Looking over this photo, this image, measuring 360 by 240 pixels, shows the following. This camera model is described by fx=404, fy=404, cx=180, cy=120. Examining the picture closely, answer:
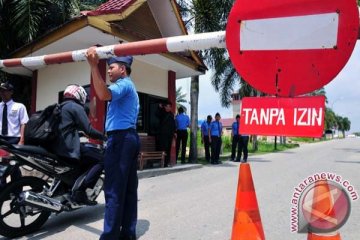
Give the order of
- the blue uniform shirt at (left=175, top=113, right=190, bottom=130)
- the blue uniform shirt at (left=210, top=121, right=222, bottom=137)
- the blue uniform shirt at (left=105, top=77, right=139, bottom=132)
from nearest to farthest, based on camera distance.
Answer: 1. the blue uniform shirt at (left=105, top=77, right=139, bottom=132)
2. the blue uniform shirt at (left=175, top=113, right=190, bottom=130)
3. the blue uniform shirt at (left=210, top=121, right=222, bottom=137)

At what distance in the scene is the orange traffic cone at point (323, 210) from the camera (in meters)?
2.40

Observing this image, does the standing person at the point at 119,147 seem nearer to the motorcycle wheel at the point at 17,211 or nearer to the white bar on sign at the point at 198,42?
the white bar on sign at the point at 198,42

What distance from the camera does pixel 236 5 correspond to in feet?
7.76

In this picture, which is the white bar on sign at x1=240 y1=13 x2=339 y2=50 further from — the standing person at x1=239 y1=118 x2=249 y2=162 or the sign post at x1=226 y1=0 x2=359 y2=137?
the standing person at x1=239 y1=118 x2=249 y2=162

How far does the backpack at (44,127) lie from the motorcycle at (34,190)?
0.11 metres

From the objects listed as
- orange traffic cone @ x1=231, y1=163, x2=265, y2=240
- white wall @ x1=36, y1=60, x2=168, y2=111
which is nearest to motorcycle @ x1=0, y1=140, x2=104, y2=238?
orange traffic cone @ x1=231, y1=163, x2=265, y2=240

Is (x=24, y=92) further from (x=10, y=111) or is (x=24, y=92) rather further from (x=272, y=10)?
(x=272, y=10)

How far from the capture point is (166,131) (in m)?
11.3

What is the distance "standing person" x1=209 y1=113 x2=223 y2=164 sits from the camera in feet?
46.6

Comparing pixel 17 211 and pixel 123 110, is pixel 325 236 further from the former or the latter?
pixel 17 211

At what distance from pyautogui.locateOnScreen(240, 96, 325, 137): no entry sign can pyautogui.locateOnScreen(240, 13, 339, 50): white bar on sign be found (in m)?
0.29

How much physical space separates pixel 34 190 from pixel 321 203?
335cm

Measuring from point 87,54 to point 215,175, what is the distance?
7.40 metres

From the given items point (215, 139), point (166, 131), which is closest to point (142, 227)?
point (166, 131)
